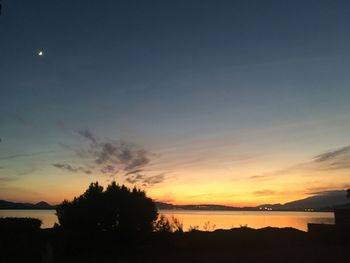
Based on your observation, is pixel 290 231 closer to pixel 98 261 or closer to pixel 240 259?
pixel 240 259

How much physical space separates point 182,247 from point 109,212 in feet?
16.2

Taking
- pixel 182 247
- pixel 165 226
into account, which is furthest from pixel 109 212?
pixel 182 247

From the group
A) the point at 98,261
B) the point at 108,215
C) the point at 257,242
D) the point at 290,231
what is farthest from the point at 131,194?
the point at 290,231

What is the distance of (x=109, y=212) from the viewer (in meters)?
26.6

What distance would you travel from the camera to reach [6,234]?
21641 millimetres

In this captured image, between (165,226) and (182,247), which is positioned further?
(165,226)

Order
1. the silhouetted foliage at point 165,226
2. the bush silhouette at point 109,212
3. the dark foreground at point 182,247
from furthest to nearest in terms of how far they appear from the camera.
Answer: the silhouetted foliage at point 165,226, the bush silhouette at point 109,212, the dark foreground at point 182,247

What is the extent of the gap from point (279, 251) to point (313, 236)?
6717 millimetres

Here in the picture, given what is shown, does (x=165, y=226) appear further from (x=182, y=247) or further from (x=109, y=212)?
(x=109, y=212)

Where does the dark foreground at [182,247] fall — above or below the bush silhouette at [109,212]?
below

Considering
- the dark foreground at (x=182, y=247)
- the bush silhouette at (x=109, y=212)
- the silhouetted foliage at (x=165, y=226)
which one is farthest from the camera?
the silhouetted foliage at (x=165, y=226)

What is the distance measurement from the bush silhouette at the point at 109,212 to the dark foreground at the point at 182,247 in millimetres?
810

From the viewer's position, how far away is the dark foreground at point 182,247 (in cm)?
2081

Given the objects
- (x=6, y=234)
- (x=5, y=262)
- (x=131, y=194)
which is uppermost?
(x=131, y=194)
